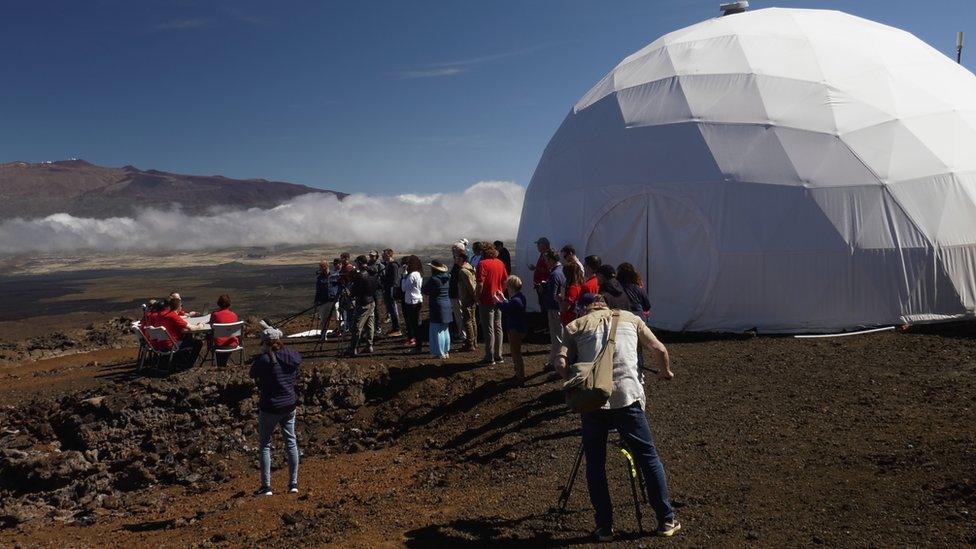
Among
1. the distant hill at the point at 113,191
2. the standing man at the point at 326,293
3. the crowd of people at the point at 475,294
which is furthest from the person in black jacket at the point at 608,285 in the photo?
the distant hill at the point at 113,191

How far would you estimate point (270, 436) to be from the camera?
6574 mm

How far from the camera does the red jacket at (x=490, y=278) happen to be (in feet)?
29.8

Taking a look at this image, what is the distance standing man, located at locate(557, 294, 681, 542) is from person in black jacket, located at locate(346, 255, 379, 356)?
22.5 ft

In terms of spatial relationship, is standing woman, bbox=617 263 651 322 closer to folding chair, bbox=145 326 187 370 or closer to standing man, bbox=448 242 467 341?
standing man, bbox=448 242 467 341

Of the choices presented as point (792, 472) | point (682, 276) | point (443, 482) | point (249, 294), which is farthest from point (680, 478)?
point (249, 294)

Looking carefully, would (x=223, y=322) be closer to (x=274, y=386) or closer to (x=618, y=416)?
(x=274, y=386)

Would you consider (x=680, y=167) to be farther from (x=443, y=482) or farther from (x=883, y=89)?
(x=443, y=482)

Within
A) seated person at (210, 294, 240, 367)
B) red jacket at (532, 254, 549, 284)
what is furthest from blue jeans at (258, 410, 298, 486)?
red jacket at (532, 254, 549, 284)

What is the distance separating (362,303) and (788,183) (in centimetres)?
797

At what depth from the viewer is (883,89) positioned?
12.5m

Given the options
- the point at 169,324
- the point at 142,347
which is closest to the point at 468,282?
the point at 169,324

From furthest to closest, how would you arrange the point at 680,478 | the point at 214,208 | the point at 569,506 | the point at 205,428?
the point at 214,208 → the point at 205,428 → the point at 680,478 → the point at 569,506

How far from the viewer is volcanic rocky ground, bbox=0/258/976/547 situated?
200 inches

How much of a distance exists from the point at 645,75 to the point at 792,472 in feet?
35.5
